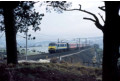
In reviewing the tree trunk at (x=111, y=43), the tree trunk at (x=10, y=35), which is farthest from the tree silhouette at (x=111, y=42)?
the tree trunk at (x=10, y=35)

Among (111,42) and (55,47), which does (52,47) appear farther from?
(111,42)

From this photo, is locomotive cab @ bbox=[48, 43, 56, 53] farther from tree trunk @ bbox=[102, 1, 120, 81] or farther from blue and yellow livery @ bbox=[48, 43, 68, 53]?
tree trunk @ bbox=[102, 1, 120, 81]

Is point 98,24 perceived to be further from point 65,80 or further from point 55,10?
point 55,10

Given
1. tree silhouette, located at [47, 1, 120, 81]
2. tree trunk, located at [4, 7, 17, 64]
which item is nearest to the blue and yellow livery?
tree trunk, located at [4, 7, 17, 64]

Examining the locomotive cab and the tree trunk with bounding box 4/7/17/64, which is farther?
the locomotive cab

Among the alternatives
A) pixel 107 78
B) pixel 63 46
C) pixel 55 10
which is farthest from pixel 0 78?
pixel 63 46

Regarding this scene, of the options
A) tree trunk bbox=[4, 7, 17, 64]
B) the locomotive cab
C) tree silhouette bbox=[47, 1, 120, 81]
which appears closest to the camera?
tree silhouette bbox=[47, 1, 120, 81]

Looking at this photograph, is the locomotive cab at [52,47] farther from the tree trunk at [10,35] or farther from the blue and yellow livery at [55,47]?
the tree trunk at [10,35]

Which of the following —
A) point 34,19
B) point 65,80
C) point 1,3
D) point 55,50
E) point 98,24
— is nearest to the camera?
point 98,24

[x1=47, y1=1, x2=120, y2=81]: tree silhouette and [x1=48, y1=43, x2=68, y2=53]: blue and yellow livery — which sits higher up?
[x1=47, y1=1, x2=120, y2=81]: tree silhouette
